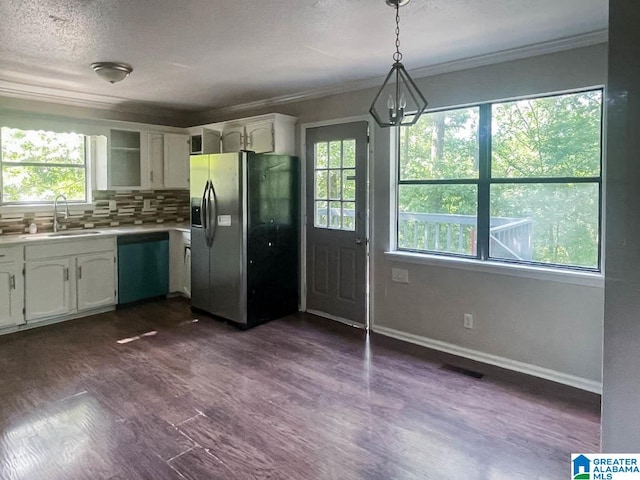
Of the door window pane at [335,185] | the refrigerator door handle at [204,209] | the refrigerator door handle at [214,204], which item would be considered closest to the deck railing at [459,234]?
the door window pane at [335,185]

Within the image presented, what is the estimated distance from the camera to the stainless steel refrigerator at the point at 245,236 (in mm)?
4227

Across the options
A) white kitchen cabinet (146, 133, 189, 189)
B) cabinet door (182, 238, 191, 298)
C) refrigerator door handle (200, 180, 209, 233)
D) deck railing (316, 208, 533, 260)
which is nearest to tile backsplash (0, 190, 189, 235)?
white kitchen cabinet (146, 133, 189, 189)

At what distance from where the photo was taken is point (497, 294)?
3418 millimetres

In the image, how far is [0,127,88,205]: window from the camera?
178 inches

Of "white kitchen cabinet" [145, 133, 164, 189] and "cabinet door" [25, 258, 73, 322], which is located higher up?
"white kitchen cabinet" [145, 133, 164, 189]

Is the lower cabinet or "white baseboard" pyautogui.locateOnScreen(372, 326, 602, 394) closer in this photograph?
"white baseboard" pyautogui.locateOnScreen(372, 326, 602, 394)

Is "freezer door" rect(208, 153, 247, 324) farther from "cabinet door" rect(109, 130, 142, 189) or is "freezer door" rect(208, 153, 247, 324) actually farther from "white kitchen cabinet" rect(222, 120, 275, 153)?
"cabinet door" rect(109, 130, 142, 189)

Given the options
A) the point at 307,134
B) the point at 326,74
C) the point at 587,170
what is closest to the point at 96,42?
the point at 326,74

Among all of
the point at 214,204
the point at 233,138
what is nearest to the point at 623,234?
the point at 214,204

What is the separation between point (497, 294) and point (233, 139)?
3.28 metres

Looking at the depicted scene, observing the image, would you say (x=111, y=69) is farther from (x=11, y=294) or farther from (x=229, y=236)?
(x=11, y=294)

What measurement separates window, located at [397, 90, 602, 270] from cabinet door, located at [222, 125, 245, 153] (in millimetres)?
1904

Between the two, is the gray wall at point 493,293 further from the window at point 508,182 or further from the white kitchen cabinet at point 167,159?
the white kitchen cabinet at point 167,159

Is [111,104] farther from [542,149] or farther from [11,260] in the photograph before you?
[542,149]
